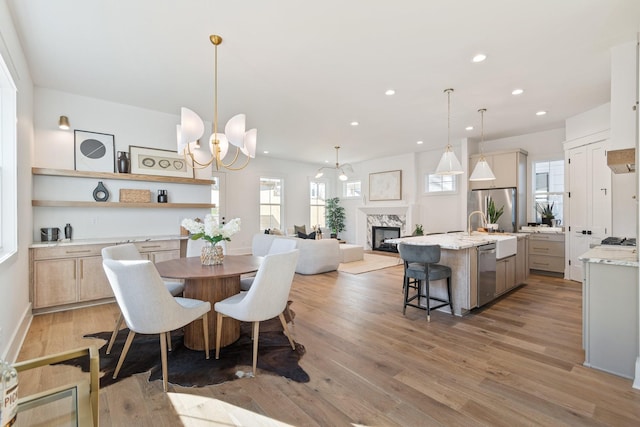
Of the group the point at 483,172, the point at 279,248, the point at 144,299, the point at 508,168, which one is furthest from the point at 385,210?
the point at 144,299

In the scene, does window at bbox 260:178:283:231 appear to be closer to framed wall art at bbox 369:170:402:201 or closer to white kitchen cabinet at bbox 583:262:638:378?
framed wall art at bbox 369:170:402:201

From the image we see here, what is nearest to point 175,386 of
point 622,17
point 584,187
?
point 622,17

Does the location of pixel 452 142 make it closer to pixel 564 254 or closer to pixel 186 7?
pixel 564 254

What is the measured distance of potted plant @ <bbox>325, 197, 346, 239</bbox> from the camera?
1010 centimetres

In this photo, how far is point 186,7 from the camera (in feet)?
7.64

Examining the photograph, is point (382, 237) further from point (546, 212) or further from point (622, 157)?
point (622, 157)

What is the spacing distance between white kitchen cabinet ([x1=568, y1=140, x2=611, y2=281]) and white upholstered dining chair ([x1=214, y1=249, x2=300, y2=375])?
4765mm

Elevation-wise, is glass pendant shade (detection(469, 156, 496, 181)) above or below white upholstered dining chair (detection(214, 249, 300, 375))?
above

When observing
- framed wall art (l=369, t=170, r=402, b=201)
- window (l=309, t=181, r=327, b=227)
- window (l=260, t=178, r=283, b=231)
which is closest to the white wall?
window (l=260, t=178, r=283, b=231)

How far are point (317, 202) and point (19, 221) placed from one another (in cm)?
775

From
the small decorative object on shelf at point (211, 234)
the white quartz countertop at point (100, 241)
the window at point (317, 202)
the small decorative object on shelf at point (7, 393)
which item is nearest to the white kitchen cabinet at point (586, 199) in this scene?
the small decorative object on shelf at point (211, 234)

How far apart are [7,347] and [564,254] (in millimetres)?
7523

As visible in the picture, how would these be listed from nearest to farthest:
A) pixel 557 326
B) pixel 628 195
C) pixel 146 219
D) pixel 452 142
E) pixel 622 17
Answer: pixel 622 17
pixel 557 326
pixel 628 195
pixel 146 219
pixel 452 142

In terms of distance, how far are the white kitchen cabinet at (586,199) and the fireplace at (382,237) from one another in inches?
169
